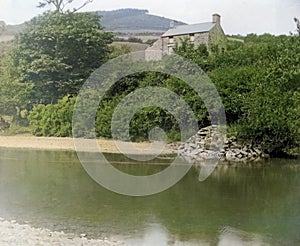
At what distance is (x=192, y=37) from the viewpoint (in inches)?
514

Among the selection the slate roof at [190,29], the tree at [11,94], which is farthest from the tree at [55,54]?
the slate roof at [190,29]

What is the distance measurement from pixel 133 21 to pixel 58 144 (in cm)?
483

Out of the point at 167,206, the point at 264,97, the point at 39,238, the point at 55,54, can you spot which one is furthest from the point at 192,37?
the point at 39,238

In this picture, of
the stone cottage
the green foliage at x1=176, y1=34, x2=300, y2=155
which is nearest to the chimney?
the stone cottage

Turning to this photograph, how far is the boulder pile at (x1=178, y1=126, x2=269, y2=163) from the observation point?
8.82 meters

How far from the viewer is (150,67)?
1105 centimetres

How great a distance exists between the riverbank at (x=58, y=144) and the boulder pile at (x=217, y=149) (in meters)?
0.44

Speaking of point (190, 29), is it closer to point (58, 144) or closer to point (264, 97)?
point (264, 97)

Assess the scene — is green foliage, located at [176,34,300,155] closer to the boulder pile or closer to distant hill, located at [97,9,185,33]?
the boulder pile

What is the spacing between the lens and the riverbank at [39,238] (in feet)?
13.4

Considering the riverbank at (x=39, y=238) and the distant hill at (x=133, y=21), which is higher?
the distant hill at (x=133, y=21)

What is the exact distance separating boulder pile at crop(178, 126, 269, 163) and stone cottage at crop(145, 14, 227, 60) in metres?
3.67

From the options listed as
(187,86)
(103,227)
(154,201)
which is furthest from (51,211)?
(187,86)

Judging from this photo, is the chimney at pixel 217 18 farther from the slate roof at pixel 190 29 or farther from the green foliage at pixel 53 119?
the green foliage at pixel 53 119
